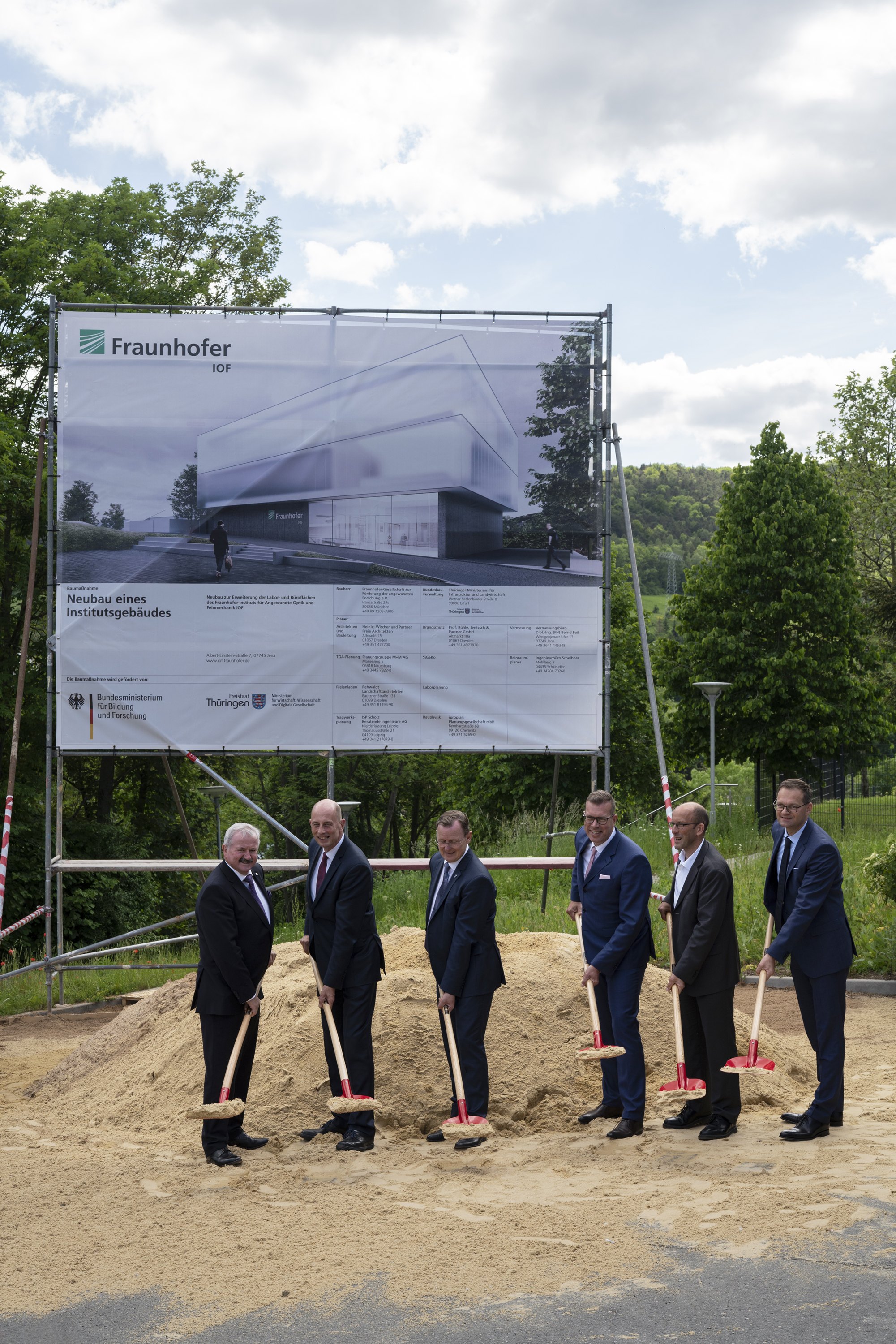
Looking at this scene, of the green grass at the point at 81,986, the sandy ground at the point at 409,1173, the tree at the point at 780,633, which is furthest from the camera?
the tree at the point at 780,633

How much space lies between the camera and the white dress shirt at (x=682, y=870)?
20.0 ft

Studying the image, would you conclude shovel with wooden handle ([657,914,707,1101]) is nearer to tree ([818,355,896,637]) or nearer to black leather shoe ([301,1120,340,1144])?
black leather shoe ([301,1120,340,1144])

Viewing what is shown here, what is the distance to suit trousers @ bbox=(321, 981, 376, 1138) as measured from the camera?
617 centimetres

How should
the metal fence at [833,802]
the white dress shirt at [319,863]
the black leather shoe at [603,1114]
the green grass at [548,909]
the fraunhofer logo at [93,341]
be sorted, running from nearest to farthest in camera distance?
the white dress shirt at [319,863] < the black leather shoe at [603,1114] < the fraunhofer logo at [93,341] < the green grass at [548,909] < the metal fence at [833,802]

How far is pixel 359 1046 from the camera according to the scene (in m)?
6.20

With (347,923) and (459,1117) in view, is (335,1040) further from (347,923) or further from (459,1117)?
(459,1117)

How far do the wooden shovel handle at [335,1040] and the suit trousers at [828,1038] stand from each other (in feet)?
7.46

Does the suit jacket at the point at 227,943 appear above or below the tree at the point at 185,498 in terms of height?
below

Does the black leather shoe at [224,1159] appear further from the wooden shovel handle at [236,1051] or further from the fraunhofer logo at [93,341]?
the fraunhofer logo at [93,341]

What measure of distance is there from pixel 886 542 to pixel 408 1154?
92.4 ft

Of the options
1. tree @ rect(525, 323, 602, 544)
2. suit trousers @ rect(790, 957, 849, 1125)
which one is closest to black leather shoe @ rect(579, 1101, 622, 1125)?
suit trousers @ rect(790, 957, 849, 1125)

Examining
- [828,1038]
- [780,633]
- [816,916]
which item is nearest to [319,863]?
[816,916]

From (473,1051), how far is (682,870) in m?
1.41

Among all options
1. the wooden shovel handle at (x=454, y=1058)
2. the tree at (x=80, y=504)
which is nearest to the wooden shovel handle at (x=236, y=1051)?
the wooden shovel handle at (x=454, y=1058)
